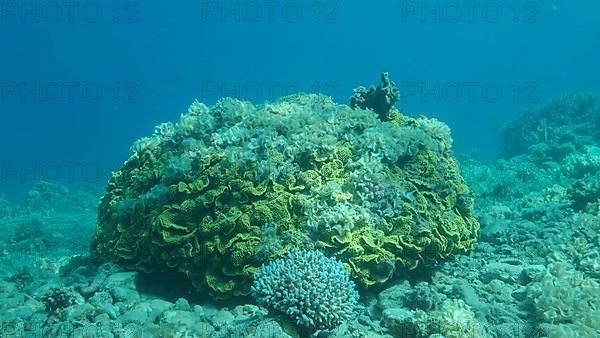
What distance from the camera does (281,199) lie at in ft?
20.6

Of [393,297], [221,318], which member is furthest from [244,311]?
[393,297]

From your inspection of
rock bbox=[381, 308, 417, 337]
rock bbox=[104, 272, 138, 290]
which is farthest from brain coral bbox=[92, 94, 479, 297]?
A: rock bbox=[381, 308, 417, 337]

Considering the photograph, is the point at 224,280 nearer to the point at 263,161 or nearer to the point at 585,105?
the point at 263,161

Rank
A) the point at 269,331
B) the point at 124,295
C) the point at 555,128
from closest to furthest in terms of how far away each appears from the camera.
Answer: the point at 269,331 → the point at 124,295 → the point at 555,128

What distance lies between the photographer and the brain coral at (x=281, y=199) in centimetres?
598

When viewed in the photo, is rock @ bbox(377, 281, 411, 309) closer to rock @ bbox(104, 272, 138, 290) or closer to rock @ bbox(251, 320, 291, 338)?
rock @ bbox(251, 320, 291, 338)

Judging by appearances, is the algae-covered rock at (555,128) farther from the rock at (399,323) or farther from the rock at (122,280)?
the rock at (122,280)

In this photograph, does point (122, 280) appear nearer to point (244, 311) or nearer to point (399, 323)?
point (244, 311)

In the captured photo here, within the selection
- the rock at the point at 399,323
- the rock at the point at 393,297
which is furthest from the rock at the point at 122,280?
the rock at the point at 399,323

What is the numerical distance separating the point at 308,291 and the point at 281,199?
5.72ft

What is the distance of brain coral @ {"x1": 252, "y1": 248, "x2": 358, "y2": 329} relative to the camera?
4.74 m

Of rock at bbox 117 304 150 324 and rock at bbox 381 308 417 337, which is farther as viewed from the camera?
rock at bbox 117 304 150 324

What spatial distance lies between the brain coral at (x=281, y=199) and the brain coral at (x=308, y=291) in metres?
0.63

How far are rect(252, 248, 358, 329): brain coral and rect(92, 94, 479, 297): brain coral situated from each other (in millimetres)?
625
